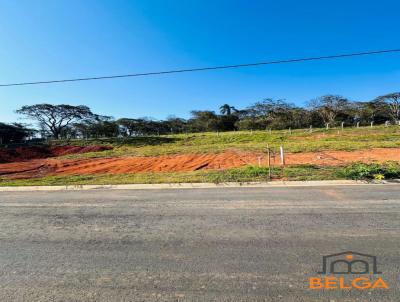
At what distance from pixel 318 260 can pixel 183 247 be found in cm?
194

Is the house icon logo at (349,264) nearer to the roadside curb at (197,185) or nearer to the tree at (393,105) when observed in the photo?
the roadside curb at (197,185)

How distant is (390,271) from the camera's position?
313cm

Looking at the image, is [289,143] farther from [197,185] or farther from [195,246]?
[195,246]

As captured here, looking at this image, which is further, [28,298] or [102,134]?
[102,134]

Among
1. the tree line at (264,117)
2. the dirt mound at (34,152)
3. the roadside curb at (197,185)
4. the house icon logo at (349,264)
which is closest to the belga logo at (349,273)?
the house icon logo at (349,264)

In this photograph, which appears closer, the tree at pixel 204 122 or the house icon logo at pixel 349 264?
the house icon logo at pixel 349 264

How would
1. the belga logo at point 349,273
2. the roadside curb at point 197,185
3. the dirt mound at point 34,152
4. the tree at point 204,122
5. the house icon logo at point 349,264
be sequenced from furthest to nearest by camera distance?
1. the tree at point 204,122
2. the dirt mound at point 34,152
3. the roadside curb at point 197,185
4. the house icon logo at point 349,264
5. the belga logo at point 349,273

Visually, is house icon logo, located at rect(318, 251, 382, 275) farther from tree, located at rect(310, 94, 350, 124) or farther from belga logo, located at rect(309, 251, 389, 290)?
tree, located at rect(310, 94, 350, 124)

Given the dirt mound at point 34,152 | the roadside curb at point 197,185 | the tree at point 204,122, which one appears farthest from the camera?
the tree at point 204,122

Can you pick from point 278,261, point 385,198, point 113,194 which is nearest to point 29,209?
point 113,194

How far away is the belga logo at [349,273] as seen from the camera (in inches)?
115

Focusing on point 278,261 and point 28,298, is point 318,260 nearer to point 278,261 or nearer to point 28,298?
point 278,261

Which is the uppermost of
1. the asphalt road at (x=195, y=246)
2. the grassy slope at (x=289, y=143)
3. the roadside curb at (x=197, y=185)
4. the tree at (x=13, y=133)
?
the tree at (x=13, y=133)

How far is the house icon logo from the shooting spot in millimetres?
3194
